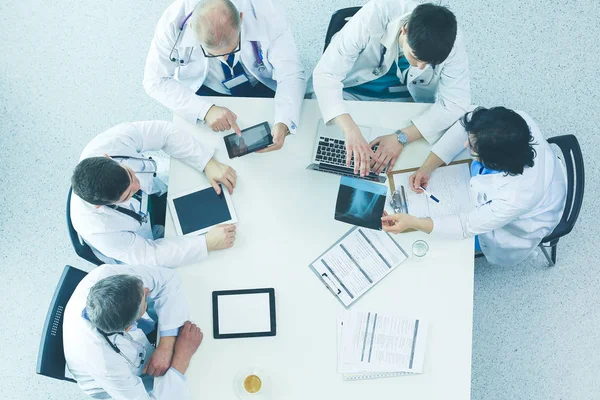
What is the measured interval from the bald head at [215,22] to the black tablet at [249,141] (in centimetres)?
33

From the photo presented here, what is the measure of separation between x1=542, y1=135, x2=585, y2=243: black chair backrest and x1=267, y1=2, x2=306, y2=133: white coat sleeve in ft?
3.08

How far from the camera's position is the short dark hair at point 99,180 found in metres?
1.54

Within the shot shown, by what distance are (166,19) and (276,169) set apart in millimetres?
677

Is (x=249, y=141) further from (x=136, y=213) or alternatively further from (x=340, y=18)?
(x=340, y=18)

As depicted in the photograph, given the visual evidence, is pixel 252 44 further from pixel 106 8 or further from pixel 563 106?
pixel 563 106

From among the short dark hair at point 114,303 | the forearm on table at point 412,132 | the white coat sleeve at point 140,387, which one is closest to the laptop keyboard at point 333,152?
the forearm on table at point 412,132

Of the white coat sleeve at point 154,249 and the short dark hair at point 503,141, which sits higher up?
the short dark hair at point 503,141

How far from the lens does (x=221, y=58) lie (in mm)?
1969

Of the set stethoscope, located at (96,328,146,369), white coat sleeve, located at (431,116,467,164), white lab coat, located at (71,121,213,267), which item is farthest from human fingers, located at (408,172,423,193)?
stethoscope, located at (96,328,146,369)

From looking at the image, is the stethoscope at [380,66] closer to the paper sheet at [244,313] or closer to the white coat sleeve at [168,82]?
the white coat sleeve at [168,82]

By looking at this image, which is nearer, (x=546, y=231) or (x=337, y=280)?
(x=337, y=280)

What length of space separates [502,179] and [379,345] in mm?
676

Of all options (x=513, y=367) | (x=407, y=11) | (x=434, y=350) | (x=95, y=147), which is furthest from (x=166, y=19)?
(x=513, y=367)

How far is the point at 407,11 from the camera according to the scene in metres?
1.75
